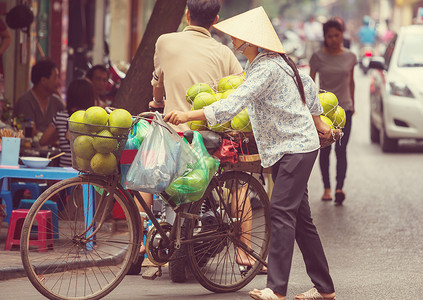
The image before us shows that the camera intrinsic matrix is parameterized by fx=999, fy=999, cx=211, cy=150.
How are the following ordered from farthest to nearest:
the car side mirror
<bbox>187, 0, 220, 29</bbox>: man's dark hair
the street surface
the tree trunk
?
the car side mirror → the tree trunk → <bbox>187, 0, 220, 29</bbox>: man's dark hair → the street surface

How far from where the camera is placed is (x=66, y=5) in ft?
56.9

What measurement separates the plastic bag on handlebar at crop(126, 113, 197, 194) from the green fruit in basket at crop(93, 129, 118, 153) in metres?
0.16

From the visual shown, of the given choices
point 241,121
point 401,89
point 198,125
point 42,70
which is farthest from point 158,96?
point 401,89

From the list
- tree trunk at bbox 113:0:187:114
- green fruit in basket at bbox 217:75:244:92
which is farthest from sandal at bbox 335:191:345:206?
green fruit in basket at bbox 217:75:244:92

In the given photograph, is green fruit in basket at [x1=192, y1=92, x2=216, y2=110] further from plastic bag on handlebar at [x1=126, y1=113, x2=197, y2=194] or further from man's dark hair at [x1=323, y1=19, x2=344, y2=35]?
man's dark hair at [x1=323, y1=19, x2=344, y2=35]

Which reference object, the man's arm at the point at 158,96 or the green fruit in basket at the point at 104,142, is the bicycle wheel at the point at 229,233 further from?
the man's arm at the point at 158,96

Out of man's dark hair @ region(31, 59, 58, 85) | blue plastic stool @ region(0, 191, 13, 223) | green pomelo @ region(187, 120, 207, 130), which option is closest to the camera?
green pomelo @ region(187, 120, 207, 130)

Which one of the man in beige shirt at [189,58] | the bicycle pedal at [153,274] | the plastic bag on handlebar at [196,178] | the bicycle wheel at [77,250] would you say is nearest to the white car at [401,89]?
the man in beige shirt at [189,58]

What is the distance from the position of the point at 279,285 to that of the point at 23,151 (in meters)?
4.17

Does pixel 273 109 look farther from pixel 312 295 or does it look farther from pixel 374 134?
pixel 374 134

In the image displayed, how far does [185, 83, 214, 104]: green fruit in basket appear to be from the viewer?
6.55 meters

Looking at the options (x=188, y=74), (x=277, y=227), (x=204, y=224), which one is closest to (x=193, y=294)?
(x=204, y=224)

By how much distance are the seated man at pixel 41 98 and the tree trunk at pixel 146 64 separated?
176 cm

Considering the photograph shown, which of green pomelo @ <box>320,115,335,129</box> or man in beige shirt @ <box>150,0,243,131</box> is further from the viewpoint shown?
man in beige shirt @ <box>150,0,243,131</box>
